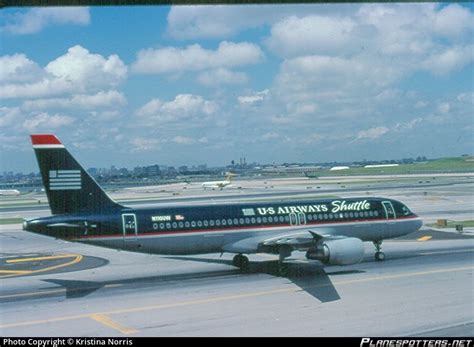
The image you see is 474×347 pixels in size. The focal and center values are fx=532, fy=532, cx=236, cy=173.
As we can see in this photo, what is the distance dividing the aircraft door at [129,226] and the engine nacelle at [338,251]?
9.53 meters

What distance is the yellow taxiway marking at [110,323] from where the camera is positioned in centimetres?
1905

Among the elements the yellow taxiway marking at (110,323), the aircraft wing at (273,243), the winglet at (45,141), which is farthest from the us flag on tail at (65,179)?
the aircraft wing at (273,243)

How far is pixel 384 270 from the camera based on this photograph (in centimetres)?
3030

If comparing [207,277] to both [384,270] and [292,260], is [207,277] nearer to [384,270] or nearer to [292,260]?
[292,260]

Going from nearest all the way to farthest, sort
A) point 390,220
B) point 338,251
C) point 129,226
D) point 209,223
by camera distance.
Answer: point 338,251, point 129,226, point 209,223, point 390,220

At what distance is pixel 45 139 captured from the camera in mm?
25938

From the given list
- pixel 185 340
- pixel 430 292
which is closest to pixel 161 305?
pixel 185 340

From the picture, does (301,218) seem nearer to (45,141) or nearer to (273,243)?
(273,243)

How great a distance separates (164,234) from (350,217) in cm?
1195

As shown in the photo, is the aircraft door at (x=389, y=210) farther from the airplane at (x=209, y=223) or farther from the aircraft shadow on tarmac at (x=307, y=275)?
the aircraft shadow on tarmac at (x=307, y=275)

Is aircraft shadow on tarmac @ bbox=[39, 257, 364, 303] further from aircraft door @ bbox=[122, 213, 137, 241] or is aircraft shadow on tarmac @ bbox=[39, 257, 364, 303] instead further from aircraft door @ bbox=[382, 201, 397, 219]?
aircraft door @ bbox=[382, 201, 397, 219]

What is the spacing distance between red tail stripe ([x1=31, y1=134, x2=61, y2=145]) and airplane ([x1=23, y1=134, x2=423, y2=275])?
5 centimetres

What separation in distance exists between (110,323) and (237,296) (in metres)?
6.36

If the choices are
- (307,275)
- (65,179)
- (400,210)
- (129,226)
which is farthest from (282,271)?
(65,179)
